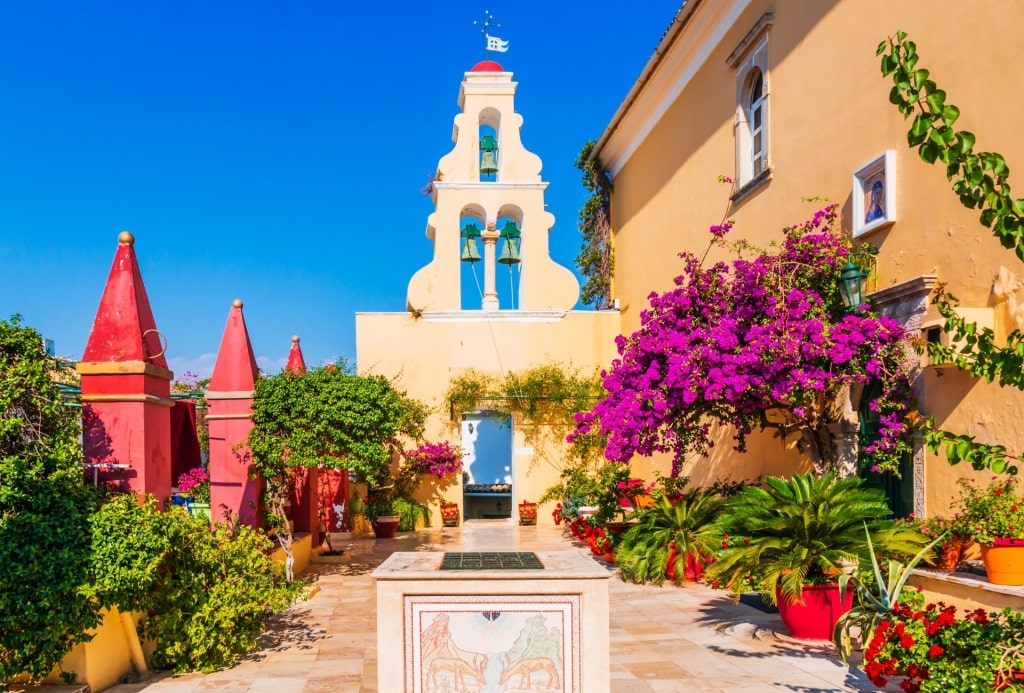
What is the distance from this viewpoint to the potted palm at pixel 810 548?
6.77 meters

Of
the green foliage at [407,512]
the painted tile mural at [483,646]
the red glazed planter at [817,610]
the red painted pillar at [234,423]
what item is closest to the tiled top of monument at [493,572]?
the painted tile mural at [483,646]

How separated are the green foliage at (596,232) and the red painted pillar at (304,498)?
24.5ft

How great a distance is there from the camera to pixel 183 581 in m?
6.53

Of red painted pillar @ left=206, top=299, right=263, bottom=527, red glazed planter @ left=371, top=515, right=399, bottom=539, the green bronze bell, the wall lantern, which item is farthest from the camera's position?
the green bronze bell

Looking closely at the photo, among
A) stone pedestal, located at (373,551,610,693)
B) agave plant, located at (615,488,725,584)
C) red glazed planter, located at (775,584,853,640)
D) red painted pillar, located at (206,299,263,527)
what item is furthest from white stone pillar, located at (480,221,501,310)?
stone pedestal, located at (373,551,610,693)

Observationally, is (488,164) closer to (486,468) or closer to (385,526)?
(486,468)

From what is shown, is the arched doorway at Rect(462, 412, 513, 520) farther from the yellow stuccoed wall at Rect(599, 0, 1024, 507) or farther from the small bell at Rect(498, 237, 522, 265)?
the yellow stuccoed wall at Rect(599, 0, 1024, 507)

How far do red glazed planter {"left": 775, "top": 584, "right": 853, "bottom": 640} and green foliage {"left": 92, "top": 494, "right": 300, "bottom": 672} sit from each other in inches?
162

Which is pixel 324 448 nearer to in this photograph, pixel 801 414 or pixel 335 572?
pixel 335 572

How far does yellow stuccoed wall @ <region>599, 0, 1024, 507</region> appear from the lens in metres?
6.75

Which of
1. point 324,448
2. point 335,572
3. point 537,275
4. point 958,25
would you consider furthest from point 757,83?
point 335,572

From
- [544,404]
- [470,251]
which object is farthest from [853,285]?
[470,251]

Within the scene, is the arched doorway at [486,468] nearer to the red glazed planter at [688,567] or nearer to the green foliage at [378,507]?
the green foliage at [378,507]

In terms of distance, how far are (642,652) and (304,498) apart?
22.5 feet
